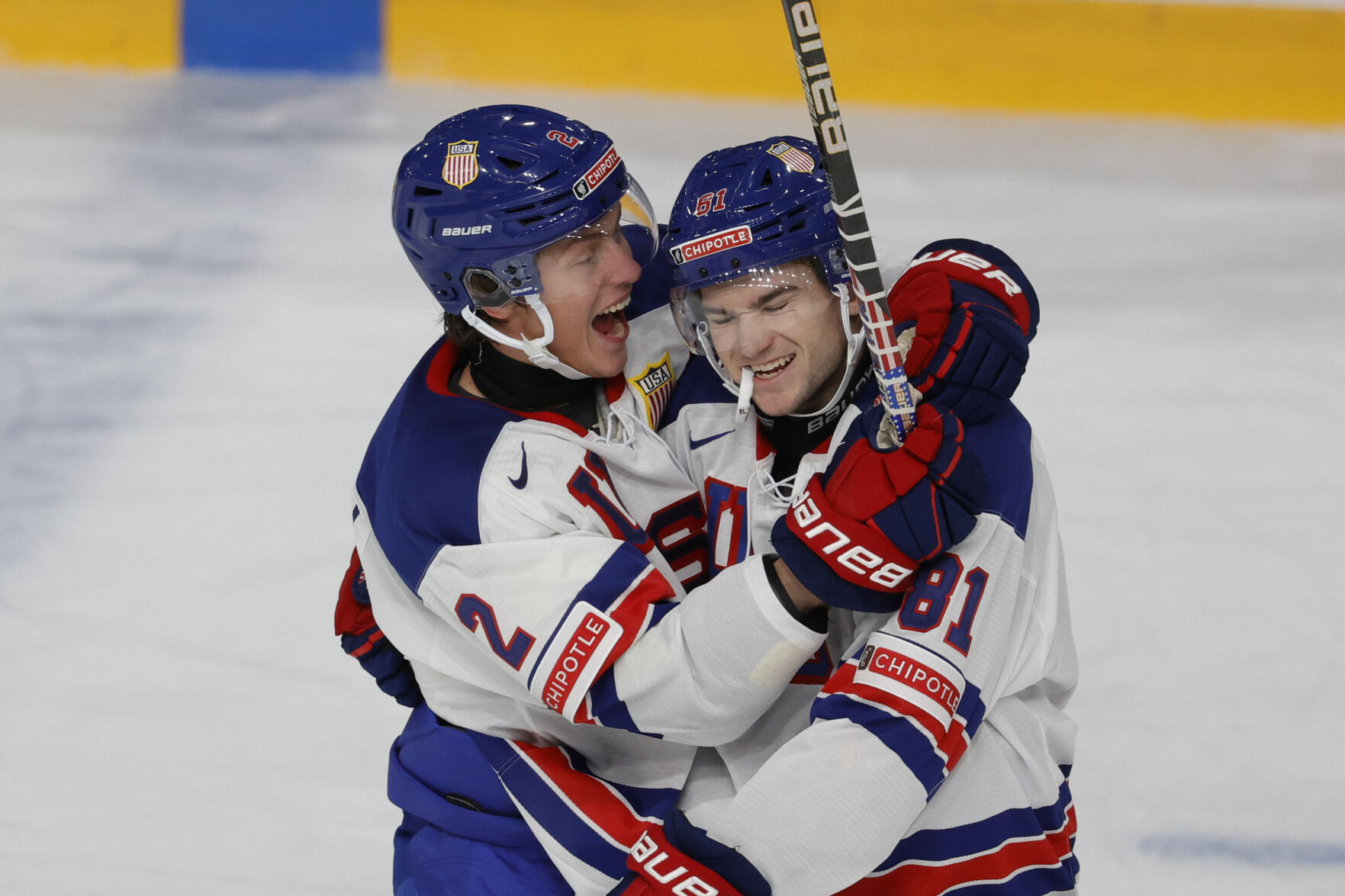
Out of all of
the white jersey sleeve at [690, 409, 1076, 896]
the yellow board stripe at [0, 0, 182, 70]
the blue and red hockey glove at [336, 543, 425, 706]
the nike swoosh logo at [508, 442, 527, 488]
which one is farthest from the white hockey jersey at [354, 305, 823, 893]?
the yellow board stripe at [0, 0, 182, 70]

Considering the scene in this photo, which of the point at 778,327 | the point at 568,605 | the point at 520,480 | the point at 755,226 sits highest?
the point at 755,226

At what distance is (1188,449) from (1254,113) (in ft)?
6.57

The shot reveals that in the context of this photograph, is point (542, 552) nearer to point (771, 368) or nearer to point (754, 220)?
point (771, 368)

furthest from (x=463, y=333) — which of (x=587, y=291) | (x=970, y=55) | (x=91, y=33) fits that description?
(x=91, y=33)

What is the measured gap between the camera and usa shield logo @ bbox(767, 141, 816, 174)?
2.23 meters

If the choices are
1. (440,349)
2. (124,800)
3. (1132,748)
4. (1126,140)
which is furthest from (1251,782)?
(1126,140)

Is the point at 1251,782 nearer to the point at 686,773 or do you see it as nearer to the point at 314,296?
the point at 686,773

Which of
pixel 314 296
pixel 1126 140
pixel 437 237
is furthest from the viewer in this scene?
pixel 1126 140

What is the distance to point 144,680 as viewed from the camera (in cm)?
356

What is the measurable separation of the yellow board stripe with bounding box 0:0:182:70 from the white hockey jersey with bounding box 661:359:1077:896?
14.3 feet

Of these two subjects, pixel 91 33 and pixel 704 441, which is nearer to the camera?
pixel 704 441

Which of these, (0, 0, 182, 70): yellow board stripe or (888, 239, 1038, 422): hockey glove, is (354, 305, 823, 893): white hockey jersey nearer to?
(888, 239, 1038, 422): hockey glove

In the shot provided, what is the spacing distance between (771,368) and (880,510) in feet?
1.52

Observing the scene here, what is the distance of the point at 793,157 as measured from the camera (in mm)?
2252
